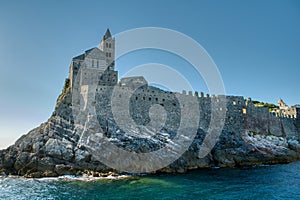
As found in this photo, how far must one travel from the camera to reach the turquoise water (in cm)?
2088

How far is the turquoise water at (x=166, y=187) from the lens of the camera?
20875 mm

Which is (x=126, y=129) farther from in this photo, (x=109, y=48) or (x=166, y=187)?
(x=109, y=48)

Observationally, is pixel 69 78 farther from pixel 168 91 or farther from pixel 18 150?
pixel 168 91

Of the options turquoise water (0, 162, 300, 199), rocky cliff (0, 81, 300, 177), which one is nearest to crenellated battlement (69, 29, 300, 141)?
rocky cliff (0, 81, 300, 177)

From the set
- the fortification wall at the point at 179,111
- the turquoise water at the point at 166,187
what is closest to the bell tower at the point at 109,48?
the fortification wall at the point at 179,111

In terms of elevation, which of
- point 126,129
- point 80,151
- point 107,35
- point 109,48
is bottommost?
point 80,151

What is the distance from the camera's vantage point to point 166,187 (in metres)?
23.6

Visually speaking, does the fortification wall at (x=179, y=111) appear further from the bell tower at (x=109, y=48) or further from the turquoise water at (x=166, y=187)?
the turquoise water at (x=166, y=187)

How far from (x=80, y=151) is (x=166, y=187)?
13292 millimetres

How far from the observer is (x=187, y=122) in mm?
42188

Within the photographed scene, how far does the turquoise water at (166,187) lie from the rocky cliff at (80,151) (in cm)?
286

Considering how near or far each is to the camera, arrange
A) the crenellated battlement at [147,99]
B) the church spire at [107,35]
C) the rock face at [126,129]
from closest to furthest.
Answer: the rock face at [126,129]
the crenellated battlement at [147,99]
the church spire at [107,35]

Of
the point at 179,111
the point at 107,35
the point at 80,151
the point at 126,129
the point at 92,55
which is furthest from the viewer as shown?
the point at 107,35

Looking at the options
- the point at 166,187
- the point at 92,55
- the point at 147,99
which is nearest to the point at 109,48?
the point at 92,55
